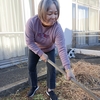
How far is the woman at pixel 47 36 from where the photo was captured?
1.39 meters

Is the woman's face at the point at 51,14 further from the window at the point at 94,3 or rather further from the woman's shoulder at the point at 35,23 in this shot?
the window at the point at 94,3

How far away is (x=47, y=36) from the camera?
1.68m

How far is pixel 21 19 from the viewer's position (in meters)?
3.74

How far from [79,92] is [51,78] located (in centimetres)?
55

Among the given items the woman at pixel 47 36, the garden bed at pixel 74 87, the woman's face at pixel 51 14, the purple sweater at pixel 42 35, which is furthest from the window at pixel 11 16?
the woman's face at pixel 51 14

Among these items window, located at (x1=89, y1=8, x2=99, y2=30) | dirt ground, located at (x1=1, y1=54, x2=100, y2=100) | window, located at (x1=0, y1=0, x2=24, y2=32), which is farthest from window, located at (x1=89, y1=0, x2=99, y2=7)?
dirt ground, located at (x1=1, y1=54, x2=100, y2=100)

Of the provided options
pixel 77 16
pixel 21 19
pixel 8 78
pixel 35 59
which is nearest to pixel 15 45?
pixel 21 19

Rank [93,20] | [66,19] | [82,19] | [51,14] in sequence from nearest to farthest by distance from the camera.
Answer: [51,14] → [66,19] → [82,19] → [93,20]

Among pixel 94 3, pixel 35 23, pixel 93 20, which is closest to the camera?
pixel 35 23

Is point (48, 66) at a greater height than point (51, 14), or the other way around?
point (51, 14)

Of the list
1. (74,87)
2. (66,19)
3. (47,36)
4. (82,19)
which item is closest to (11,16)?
(66,19)

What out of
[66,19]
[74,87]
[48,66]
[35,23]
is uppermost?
[66,19]

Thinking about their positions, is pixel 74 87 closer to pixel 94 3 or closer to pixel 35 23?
pixel 35 23

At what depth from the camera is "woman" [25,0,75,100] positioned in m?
1.39
